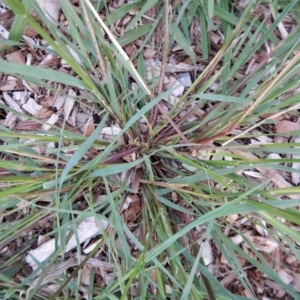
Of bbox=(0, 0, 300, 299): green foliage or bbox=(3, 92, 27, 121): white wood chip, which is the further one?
bbox=(3, 92, 27, 121): white wood chip

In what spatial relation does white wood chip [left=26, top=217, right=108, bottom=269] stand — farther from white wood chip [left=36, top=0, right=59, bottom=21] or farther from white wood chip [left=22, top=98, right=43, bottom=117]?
white wood chip [left=36, top=0, right=59, bottom=21]

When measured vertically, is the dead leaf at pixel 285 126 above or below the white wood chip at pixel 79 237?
above

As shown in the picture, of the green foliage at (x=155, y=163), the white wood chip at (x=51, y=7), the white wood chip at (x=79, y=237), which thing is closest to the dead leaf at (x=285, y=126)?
the green foliage at (x=155, y=163)

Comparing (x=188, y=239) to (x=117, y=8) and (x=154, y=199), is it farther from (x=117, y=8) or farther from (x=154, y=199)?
(x=117, y=8)

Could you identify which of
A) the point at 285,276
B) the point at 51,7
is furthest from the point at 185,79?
the point at 285,276

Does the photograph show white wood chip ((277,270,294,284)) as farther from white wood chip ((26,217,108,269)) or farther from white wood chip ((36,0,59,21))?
white wood chip ((36,0,59,21))

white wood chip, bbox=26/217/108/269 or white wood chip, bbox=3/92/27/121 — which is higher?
white wood chip, bbox=3/92/27/121

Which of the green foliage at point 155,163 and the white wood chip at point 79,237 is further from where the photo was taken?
the white wood chip at point 79,237

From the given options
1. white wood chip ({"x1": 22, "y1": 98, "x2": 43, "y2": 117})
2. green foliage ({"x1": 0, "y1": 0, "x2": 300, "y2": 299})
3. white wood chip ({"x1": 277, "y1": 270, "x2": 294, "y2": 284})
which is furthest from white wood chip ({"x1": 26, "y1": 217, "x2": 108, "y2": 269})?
white wood chip ({"x1": 277, "y1": 270, "x2": 294, "y2": 284})

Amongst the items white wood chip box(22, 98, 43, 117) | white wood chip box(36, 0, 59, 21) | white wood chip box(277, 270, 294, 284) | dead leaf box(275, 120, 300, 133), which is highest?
white wood chip box(36, 0, 59, 21)

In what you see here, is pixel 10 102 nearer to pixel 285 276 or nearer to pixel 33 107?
pixel 33 107

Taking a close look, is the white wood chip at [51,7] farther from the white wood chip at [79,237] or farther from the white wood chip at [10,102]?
the white wood chip at [79,237]
